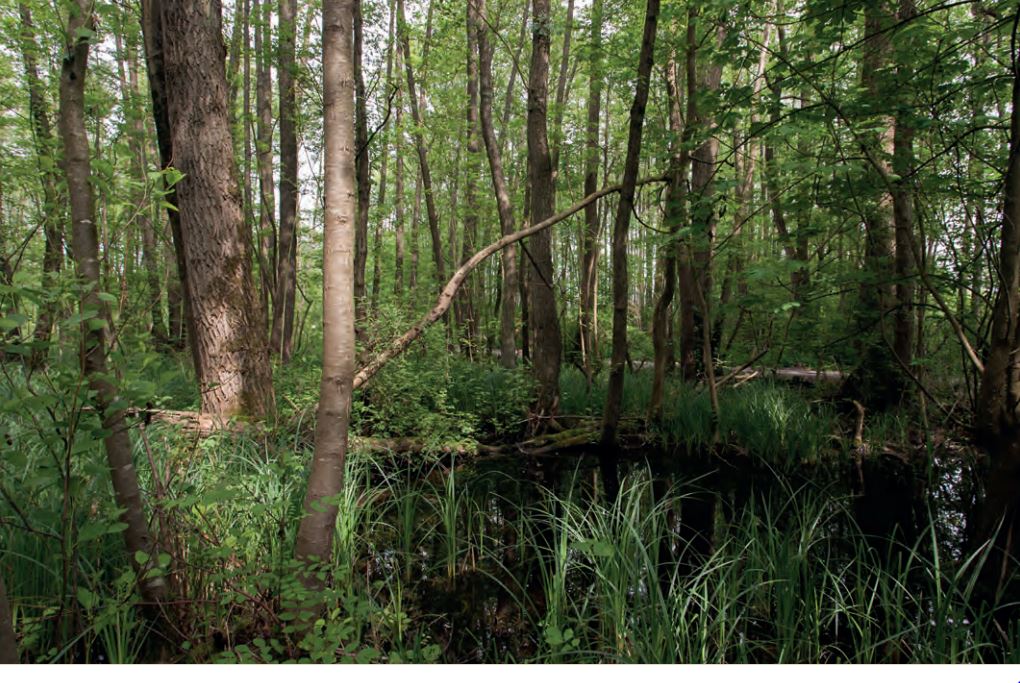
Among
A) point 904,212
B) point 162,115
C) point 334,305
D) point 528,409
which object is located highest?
point 162,115

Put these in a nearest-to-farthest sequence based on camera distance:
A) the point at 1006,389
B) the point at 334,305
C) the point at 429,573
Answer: the point at 334,305
the point at 1006,389
the point at 429,573

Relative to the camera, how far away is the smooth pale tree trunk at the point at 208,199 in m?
4.38

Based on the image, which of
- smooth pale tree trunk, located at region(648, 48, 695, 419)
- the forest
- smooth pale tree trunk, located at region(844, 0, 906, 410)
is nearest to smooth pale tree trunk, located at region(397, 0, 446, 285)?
the forest

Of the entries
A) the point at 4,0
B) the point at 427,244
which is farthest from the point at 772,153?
the point at 427,244

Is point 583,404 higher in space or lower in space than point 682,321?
lower

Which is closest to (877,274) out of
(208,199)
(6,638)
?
(208,199)

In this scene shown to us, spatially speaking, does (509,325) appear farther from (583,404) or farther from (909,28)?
(909,28)

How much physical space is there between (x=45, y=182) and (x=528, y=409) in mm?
4999

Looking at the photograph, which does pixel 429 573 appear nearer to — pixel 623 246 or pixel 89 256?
pixel 89 256

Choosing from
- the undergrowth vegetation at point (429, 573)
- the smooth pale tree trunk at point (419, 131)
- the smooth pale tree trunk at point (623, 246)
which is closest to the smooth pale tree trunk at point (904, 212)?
the smooth pale tree trunk at point (623, 246)

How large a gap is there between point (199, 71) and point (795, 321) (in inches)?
229

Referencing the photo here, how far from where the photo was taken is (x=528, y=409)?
6891 mm

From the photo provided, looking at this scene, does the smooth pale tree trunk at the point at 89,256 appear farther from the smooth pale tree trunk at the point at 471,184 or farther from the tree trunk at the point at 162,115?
the smooth pale tree trunk at the point at 471,184

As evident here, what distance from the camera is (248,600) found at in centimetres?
230
